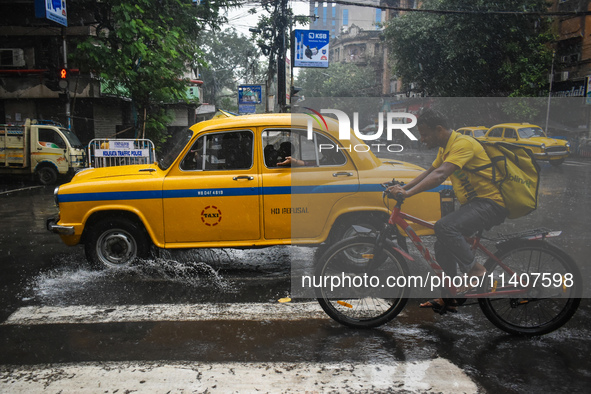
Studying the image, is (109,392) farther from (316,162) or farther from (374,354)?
(316,162)

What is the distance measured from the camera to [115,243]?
5523mm

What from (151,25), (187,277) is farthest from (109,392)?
(151,25)

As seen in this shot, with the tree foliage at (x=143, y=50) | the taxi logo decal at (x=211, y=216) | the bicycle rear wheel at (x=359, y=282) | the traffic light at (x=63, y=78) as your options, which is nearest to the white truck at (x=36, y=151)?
the traffic light at (x=63, y=78)

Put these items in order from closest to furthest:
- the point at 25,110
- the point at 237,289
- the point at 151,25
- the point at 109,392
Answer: the point at 109,392
the point at 237,289
the point at 151,25
the point at 25,110

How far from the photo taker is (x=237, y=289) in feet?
16.5

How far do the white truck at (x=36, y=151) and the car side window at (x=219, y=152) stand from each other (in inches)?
499

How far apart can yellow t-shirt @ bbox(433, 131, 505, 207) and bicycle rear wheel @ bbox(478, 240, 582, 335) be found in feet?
1.44

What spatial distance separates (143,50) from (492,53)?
10.00 meters

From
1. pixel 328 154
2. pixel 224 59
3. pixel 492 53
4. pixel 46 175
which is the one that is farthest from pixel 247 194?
pixel 224 59

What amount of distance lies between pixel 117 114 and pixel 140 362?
70.5 feet

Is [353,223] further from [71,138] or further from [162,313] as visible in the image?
[71,138]

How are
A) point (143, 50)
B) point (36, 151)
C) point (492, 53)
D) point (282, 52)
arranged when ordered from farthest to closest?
1. point (282, 52)
2. point (36, 151)
3. point (143, 50)
4. point (492, 53)

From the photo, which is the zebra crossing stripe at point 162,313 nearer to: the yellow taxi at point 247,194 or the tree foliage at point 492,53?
the yellow taxi at point 247,194

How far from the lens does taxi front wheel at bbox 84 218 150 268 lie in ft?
17.8
